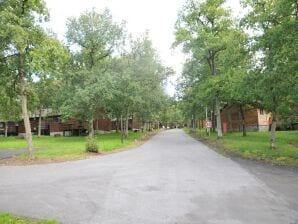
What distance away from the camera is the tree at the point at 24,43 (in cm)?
2073

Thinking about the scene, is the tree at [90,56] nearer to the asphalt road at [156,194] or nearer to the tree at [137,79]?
the tree at [137,79]

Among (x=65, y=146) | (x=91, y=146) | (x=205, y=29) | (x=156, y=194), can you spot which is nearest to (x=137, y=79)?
(x=205, y=29)

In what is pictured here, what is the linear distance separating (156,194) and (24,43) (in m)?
13.9

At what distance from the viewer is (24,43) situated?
21234 mm

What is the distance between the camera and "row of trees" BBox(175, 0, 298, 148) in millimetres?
18688

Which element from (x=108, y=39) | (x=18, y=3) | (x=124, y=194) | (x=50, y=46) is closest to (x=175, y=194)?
(x=124, y=194)

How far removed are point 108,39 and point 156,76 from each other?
26.4 ft

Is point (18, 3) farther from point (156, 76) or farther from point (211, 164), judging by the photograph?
point (156, 76)

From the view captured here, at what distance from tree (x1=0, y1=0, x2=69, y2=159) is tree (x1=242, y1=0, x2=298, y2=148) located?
11420mm

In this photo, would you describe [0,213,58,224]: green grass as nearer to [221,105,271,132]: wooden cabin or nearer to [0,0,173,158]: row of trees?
[0,0,173,158]: row of trees

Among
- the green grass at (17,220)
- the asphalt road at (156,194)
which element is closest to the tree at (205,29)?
the asphalt road at (156,194)

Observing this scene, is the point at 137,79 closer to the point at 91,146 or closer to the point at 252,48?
the point at 91,146

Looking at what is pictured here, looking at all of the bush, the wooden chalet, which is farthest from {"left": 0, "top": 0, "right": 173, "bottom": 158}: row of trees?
the wooden chalet

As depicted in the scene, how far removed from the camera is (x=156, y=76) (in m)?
49.8
